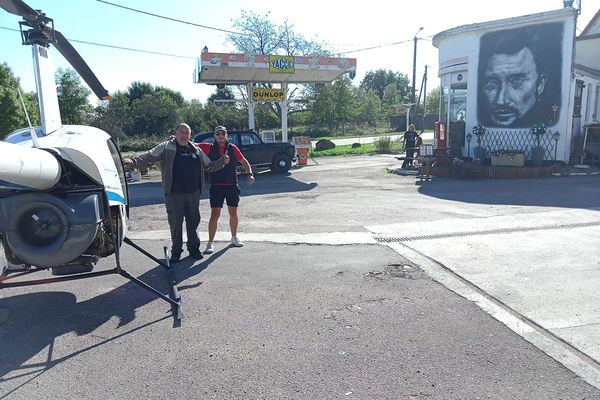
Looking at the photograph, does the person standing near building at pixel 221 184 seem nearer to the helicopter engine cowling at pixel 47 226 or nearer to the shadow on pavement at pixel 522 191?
the helicopter engine cowling at pixel 47 226

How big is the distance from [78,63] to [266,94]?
1662 cm

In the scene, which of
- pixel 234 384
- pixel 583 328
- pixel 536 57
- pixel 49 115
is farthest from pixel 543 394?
pixel 536 57

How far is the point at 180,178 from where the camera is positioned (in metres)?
A: 5.76

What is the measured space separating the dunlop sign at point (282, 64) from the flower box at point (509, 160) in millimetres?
8715

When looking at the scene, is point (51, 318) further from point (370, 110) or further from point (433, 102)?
point (433, 102)

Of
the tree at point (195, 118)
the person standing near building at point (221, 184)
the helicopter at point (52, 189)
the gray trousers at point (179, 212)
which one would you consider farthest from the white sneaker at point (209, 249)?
the tree at point (195, 118)

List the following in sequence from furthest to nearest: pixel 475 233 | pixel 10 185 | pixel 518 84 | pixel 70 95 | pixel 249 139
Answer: pixel 70 95
pixel 249 139
pixel 518 84
pixel 475 233
pixel 10 185

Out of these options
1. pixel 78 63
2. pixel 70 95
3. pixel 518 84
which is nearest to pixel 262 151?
pixel 518 84

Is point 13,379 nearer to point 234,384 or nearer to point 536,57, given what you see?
point 234,384

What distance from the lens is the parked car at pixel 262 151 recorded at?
1670 cm

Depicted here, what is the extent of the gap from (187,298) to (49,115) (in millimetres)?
2272

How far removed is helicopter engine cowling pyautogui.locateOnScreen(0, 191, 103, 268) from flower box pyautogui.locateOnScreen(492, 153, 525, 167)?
13781 millimetres

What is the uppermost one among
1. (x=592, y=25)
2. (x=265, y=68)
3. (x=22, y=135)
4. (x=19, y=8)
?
(x=592, y=25)

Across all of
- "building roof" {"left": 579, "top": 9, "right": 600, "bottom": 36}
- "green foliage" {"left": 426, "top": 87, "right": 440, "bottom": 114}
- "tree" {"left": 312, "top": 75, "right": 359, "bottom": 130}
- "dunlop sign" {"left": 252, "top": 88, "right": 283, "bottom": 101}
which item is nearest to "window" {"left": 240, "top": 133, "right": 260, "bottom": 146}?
"dunlop sign" {"left": 252, "top": 88, "right": 283, "bottom": 101}
